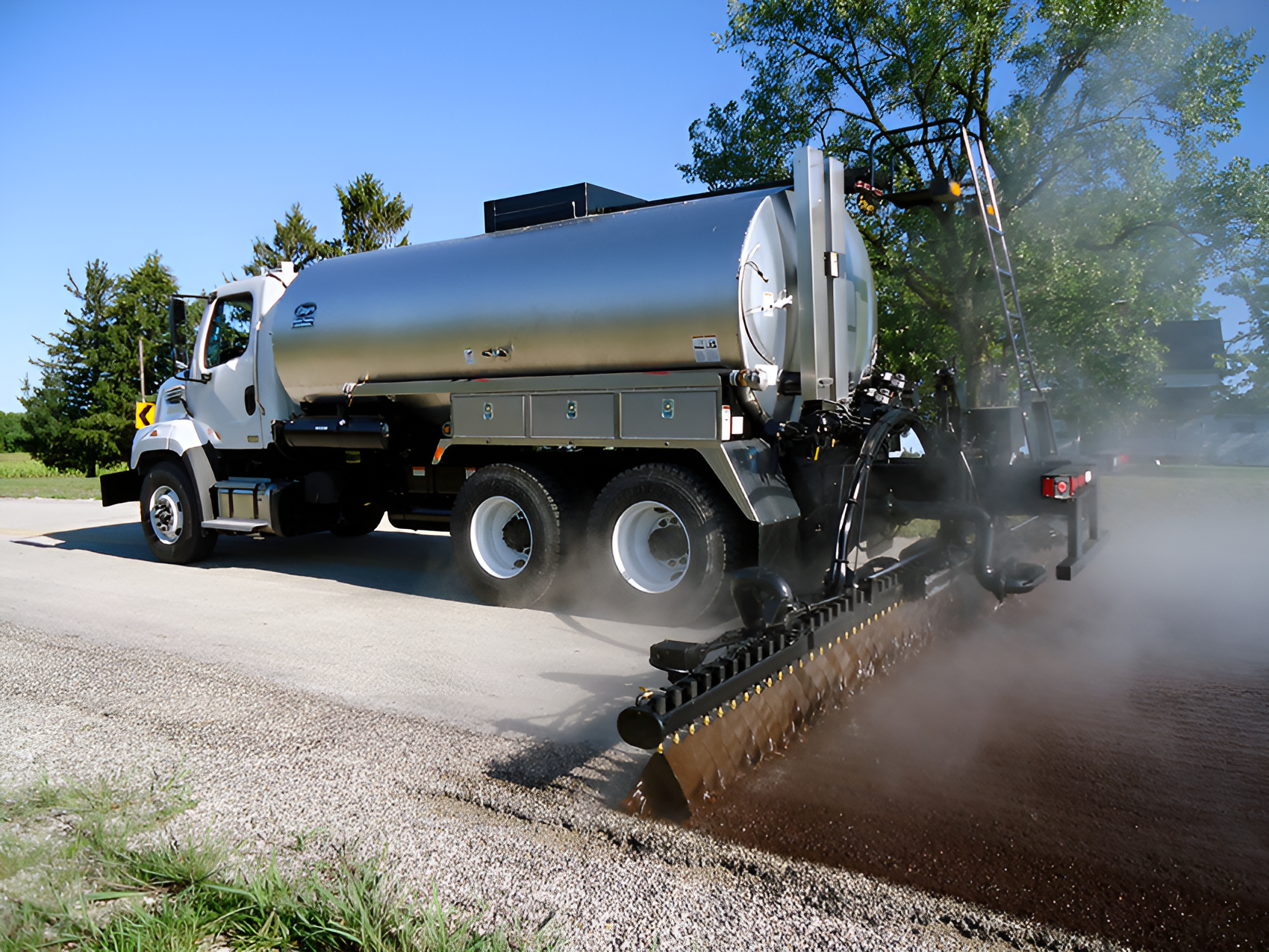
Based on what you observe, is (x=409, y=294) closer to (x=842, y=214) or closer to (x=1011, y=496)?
(x=842, y=214)

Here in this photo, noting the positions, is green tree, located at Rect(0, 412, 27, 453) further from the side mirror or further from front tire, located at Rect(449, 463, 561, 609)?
front tire, located at Rect(449, 463, 561, 609)

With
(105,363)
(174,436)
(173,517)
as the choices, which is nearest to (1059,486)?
(174,436)

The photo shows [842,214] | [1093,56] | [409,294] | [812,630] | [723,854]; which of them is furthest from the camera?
[1093,56]

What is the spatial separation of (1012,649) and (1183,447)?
33.1 meters

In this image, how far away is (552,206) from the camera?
23.6 feet

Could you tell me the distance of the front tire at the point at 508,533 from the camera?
6.93m

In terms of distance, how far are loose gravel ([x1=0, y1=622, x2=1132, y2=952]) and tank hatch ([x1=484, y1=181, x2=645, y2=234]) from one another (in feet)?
13.9

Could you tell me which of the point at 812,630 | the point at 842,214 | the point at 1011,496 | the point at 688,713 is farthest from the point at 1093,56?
the point at 688,713

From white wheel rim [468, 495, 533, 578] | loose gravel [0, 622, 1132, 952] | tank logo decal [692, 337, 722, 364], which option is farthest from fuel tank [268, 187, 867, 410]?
loose gravel [0, 622, 1132, 952]

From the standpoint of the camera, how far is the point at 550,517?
691cm

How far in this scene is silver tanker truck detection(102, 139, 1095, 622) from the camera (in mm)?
6023

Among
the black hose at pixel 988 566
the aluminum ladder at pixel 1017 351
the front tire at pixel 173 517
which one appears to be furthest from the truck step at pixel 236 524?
the aluminum ladder at pixel 1017 351

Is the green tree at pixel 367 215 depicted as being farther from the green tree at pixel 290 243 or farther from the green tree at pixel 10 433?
the green tree at pixel 10 433

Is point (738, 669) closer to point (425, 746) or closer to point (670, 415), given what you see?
point (425, 746)
